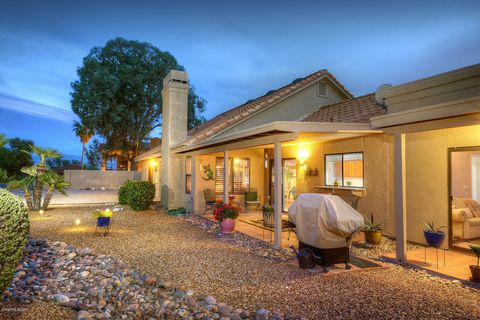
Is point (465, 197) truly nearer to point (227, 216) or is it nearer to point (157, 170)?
point (227, 216)

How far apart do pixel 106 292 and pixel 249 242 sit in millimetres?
3818

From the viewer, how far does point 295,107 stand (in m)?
12.8

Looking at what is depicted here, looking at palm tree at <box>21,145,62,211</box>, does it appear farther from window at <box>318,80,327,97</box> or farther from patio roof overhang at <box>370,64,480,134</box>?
patio roof overhang at <box>370,64,480,134</box>

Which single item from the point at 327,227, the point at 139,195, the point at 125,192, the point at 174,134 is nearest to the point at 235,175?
the point at 174,134

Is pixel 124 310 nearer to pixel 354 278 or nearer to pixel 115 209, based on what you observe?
pixel 354 278

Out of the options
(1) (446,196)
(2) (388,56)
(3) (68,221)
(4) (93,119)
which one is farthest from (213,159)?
(2) (388,56)

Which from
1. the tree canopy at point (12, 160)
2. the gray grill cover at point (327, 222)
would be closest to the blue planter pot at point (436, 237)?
the gray grill cover at point (327, 222)

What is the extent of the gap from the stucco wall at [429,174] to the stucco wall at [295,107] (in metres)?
6.05

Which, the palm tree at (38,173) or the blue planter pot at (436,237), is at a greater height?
the palm tree at (38,173)

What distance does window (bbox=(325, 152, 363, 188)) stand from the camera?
8.65 m

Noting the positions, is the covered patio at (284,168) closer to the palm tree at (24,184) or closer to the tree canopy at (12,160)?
the palm tree at (24,184)

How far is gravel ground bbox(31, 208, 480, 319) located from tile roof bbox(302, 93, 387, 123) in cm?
479

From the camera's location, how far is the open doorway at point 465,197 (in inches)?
258

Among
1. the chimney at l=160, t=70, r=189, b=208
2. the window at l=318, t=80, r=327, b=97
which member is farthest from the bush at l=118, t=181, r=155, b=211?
the window at l=318, t=80, r=327, b=97
